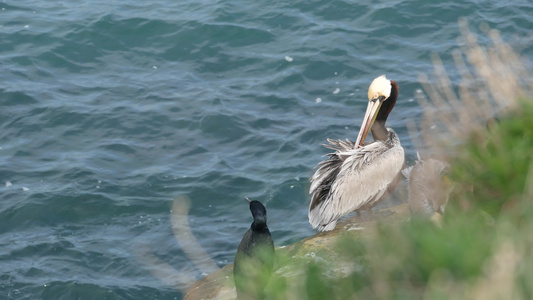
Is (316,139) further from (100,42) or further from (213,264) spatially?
(100,42)

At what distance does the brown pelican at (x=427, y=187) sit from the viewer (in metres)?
5.19

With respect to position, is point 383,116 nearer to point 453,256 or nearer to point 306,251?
point 306,251

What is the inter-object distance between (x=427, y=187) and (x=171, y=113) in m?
5.97

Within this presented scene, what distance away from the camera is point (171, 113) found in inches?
445

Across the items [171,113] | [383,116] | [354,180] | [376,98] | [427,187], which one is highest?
[427,187]

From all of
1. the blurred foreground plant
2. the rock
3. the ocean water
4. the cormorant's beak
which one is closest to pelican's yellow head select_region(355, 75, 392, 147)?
the cormorant's beak

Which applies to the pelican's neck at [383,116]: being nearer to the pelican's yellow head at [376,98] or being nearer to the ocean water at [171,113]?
the pelican's yellow head at [376,98]

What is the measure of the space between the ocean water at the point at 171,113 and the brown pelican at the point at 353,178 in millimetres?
1321

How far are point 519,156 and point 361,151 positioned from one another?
3401 millimetres

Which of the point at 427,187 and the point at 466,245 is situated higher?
the point at 466,245

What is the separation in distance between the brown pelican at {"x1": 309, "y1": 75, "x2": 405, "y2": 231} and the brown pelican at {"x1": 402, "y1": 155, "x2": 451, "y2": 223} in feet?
1.42

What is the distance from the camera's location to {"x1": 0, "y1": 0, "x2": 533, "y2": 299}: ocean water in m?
8.67

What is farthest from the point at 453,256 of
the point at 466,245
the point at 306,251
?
the point at 306,251

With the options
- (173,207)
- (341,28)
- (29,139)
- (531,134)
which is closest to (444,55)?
(341,28)
